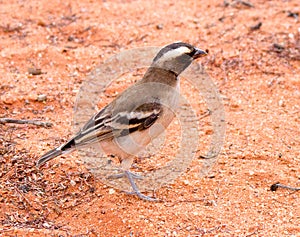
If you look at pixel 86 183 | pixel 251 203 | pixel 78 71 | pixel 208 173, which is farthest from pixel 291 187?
pixel 78 71

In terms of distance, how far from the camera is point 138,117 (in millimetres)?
6145

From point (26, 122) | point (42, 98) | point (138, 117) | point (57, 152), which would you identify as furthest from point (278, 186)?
point (42, 98)

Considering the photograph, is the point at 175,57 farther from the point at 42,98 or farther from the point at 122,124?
the point at 42,98

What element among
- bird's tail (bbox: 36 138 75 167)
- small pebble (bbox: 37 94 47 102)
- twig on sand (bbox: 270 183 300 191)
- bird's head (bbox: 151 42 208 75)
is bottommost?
small pebble (bbox: 37 94 47 102)

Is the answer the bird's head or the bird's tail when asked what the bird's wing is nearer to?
the bird's tail

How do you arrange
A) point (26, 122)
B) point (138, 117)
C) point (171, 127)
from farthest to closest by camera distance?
1. point (171, 127)
2. point (26, 122)
3. point (138, 117)

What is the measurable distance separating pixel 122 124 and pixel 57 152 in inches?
31.5

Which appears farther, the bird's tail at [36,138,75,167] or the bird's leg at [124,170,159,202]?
the bird's leg at [124,170,159,202]

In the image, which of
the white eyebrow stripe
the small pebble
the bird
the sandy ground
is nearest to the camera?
the sandy ground

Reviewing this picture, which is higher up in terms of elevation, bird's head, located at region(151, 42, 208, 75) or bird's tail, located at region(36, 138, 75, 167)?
bird's head, located at region(151, 42, 208, 75)

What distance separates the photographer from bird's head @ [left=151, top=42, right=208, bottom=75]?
645cm

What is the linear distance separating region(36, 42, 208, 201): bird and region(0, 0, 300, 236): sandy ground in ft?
1.53

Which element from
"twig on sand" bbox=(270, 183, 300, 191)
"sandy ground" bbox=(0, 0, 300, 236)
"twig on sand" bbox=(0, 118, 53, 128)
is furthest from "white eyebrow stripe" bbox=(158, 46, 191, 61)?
"twig on sand" bbox=(0, 118, 53, 128)

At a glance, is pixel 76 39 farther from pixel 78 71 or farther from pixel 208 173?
pixel 208 173
